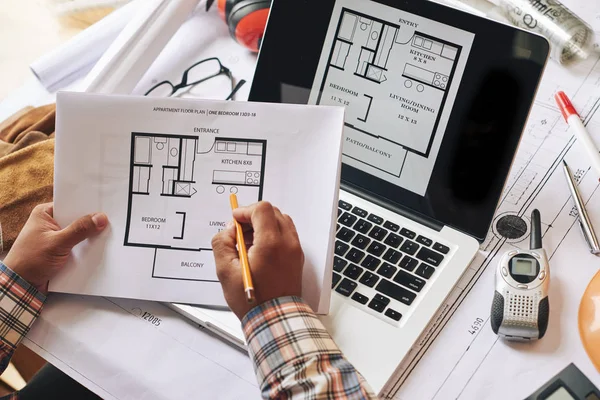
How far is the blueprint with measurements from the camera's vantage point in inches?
23.0

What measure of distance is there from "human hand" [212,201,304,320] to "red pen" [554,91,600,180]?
15.3 inches

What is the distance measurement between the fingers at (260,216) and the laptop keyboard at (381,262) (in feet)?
0.36

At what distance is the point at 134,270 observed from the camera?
0.63m

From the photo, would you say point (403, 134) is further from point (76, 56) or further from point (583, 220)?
point (76, 56)

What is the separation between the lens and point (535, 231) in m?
0.68

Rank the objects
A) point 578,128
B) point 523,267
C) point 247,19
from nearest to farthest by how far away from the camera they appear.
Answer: point 523,267 < point 578,128 < point 247,19

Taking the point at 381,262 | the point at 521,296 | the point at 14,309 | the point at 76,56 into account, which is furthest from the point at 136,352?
the point at 76,56

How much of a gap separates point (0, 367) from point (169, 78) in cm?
45


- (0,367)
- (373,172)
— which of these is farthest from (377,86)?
(0,367)

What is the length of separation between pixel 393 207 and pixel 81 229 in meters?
0.33

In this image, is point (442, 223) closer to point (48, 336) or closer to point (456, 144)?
point (456, 144)

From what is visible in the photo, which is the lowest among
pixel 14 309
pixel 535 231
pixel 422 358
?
pixel 14 309

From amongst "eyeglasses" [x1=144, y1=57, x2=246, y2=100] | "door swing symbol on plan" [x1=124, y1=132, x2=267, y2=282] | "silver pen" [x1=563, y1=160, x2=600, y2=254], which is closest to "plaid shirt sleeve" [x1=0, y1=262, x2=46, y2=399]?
"door swing symbol on plan" [x1=124, y1=132, x2=267, y2=282]

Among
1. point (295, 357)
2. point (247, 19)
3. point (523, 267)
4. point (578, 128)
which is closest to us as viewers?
point (295, 357)
